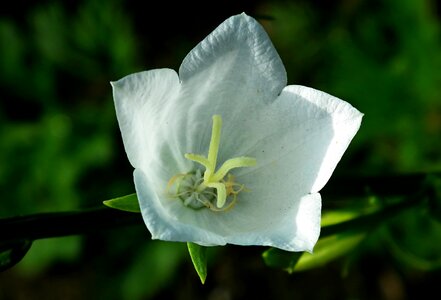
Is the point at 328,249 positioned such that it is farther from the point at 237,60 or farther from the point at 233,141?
the point at 237,60

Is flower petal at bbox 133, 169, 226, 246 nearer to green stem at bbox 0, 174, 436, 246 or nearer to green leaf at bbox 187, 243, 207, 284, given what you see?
green leaf at bbox 187, 243, 207, 284

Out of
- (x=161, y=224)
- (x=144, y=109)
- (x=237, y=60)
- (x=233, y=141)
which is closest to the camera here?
(x=161, y=224)

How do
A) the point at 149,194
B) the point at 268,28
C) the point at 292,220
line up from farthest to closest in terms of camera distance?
the point at 268,28, the point at 292,220, the point at 149,194

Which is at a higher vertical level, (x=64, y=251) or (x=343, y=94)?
(x=343, y=94)

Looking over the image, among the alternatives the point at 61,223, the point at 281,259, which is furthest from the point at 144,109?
the point at 281,259

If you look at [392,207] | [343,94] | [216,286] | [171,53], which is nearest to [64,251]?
[216,286]

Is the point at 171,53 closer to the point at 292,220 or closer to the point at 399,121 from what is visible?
the point at 399,121
